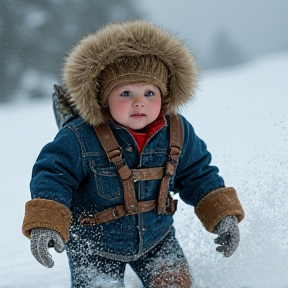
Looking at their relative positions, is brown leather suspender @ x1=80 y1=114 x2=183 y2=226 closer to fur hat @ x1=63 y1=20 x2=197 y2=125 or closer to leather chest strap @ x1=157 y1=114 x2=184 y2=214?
leather chest strap @ x1=157 y1=114 x2=184 y2=214

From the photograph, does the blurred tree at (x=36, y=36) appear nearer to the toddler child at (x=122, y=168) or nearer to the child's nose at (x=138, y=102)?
the toddler child at (x=122, y=168)

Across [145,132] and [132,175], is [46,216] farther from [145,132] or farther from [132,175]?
[145,132]

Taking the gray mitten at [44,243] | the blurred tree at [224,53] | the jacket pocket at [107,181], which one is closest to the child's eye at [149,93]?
the jacket pocket at [107,181]

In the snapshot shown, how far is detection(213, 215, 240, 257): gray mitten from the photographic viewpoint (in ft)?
9.19

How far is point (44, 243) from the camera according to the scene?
2447 mm

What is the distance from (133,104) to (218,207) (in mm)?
644

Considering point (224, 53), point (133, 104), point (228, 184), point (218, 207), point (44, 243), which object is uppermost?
point (224, 53)

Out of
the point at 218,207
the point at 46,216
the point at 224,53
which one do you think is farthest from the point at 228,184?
the point at 224,53

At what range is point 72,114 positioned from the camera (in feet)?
9.34

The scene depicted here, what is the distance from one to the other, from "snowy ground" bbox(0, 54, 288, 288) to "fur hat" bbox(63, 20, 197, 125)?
9.1 inches

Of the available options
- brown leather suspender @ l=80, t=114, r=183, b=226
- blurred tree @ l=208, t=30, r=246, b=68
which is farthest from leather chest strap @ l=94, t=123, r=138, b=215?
blurred tree @ l=208, t=30, r=246, b=68

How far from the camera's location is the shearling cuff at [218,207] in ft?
9.33

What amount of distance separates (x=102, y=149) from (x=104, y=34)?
505 mm

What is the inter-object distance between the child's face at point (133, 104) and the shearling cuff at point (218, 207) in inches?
20.1
